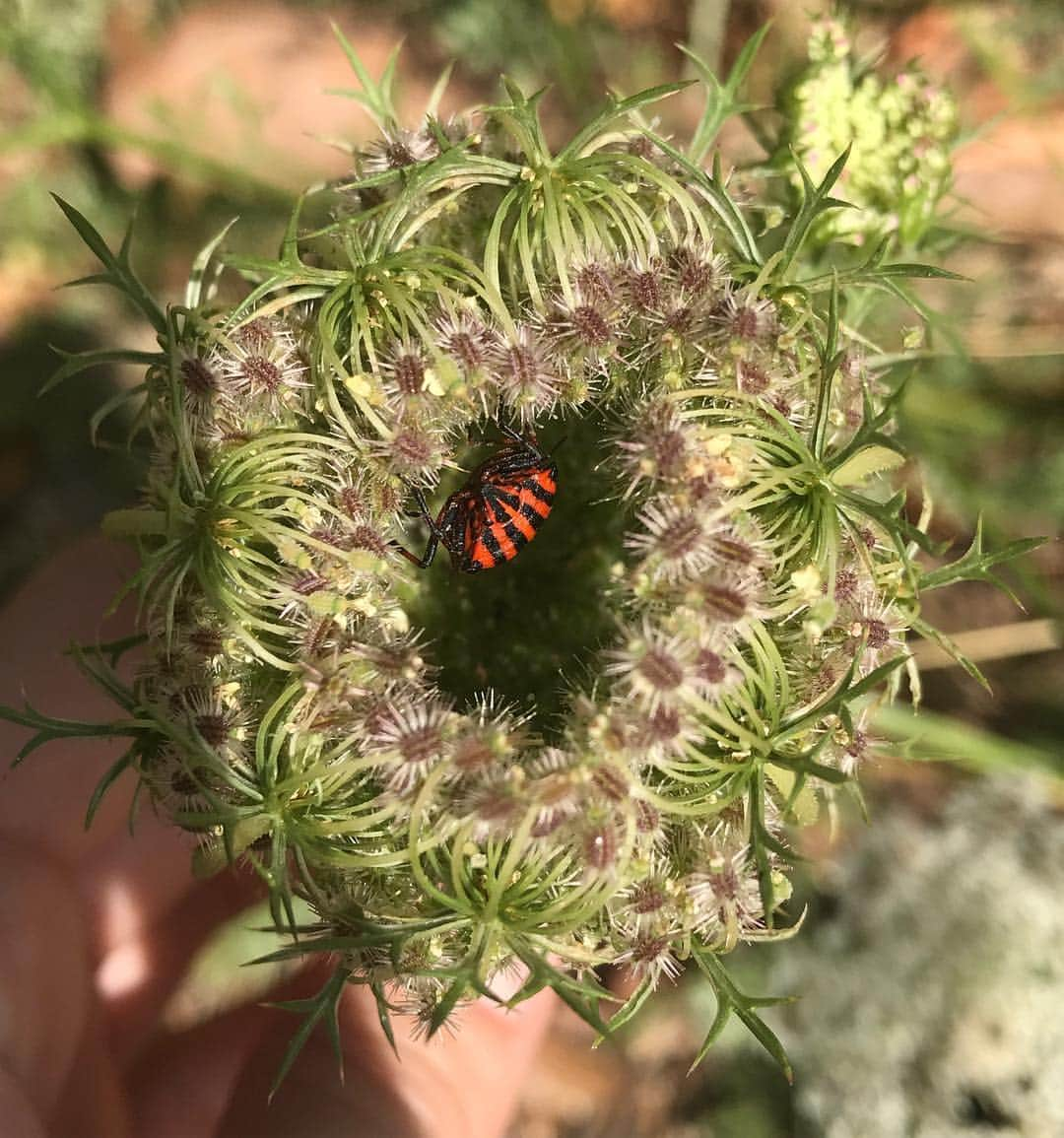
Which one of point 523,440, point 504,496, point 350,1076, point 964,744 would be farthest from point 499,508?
point 964,744

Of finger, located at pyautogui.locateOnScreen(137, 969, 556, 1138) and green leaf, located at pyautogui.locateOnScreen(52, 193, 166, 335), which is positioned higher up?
green leaf, located at pyautogui.locateOnScreen(52, 193, 166, 335)

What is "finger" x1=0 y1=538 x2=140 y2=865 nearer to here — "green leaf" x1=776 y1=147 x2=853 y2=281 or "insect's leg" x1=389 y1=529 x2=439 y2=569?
"insect's leg" x1=389 y1=529 x2=439 y2=569

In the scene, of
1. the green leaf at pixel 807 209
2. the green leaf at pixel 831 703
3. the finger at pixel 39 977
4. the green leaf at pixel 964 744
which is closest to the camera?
the green leaf at pixel 831 703

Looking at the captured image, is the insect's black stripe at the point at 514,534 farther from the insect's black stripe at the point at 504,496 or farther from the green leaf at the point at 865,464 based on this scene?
the green leaf at the point at 865,464

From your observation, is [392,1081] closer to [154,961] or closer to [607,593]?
[154,961]

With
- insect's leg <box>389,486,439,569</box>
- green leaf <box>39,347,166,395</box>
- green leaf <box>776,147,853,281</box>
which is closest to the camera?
green leaf <box>776,147,853,281</box>

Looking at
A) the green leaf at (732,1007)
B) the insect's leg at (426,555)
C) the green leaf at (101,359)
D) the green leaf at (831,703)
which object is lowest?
the green leaf at (732,1007)

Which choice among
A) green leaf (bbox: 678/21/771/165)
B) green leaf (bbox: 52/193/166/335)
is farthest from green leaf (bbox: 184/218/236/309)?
green leaf (bbox: 678/21/771/165)

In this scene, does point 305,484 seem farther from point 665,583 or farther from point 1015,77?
point 1015,77

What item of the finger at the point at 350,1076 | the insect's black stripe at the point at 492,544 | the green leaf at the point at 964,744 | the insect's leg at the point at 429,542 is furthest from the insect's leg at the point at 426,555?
the green leaf at the point at 964,744

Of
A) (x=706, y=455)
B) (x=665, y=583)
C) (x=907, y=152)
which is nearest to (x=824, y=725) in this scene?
(x=665, y=583)
